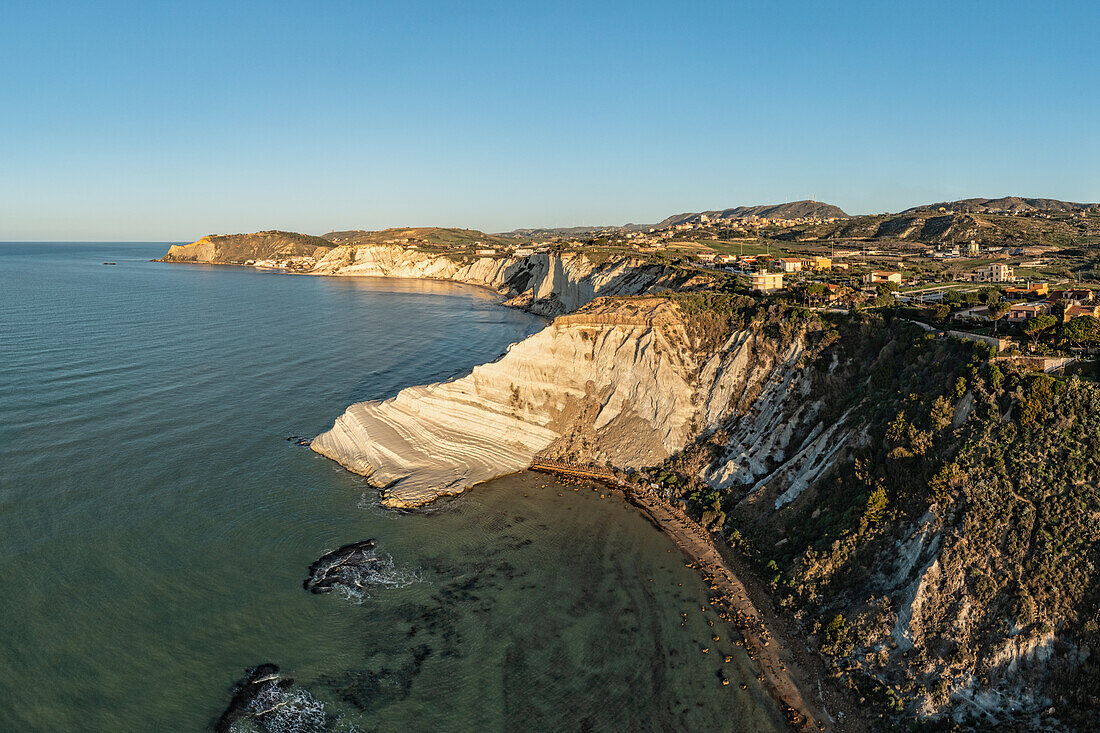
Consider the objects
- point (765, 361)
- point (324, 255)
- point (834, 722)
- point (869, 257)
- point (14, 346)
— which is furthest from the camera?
point (324, 255)

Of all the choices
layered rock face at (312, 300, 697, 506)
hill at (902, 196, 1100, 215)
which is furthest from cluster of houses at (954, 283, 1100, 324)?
hill at (902, 196, 1100, 215)

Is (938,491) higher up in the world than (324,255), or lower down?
lower down

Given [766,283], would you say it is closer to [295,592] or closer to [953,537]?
[953,537]

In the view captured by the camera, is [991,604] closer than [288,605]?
Yes

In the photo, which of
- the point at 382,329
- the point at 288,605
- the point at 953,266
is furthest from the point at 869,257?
the point at 288,605

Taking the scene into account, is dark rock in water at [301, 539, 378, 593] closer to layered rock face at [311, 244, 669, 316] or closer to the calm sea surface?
the calm sea surface

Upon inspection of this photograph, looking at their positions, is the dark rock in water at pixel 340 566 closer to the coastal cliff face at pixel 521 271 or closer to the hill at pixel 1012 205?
the coastal cliff face at pixel 521 271

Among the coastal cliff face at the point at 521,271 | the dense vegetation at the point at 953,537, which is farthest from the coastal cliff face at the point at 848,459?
the coastal cliff face at the point at 521,271

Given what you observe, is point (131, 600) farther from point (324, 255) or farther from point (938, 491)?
point (324, 255)
